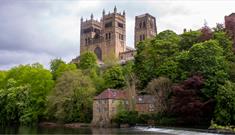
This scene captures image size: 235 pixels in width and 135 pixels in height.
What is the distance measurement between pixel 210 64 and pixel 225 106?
914cm

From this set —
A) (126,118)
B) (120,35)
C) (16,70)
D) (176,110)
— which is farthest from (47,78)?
(120,35)

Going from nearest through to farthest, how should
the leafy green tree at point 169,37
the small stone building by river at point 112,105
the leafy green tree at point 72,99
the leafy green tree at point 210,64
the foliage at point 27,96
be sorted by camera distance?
the leafy green tree at point 210,64, the small stone building by river at point 112,105, the leafy green tree at point 72,99, the leafy green tree at point 169,37, the foliage at point 27,96

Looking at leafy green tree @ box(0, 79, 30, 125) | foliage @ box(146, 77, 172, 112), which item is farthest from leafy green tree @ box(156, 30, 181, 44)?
leafy green tree @ box(0, 79, 30, 125)

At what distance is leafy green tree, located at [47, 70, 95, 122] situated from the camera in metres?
70.6

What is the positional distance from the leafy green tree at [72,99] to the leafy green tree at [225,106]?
2953 cm

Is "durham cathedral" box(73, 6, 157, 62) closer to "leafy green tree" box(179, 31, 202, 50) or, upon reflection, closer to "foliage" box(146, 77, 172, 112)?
"leafy green tree" box(179, 31, 202, 50)

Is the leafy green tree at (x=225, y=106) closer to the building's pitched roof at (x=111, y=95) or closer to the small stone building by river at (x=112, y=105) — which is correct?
the small stone building by river at (x=112, y=105)

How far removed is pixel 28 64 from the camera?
9494 centimetres

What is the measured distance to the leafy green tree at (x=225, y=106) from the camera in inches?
1919

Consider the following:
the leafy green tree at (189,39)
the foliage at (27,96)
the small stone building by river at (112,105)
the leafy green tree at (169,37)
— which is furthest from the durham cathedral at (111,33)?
the small stone building by river at (112,105)

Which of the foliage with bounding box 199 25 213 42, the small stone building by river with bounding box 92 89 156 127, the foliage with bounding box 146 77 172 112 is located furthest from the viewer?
the foliage with bounding box 199 25 213 42

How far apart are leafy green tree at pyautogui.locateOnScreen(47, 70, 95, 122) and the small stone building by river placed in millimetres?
3115

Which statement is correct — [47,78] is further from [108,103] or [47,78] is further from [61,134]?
[61,134]

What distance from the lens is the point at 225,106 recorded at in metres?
49.5
